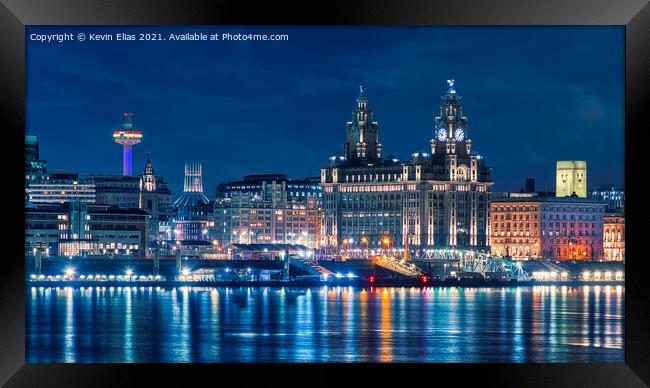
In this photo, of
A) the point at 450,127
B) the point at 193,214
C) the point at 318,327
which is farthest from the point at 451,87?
the point at 318,327

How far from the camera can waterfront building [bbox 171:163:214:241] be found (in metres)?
83.9

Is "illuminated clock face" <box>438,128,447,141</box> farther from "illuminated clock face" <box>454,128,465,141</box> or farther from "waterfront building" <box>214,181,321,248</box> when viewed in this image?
"waterfront building" <box>214,181,321,248</box>

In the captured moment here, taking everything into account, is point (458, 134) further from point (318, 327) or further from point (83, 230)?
point (318, 327)

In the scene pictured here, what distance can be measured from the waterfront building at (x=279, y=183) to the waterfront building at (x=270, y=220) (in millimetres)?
822

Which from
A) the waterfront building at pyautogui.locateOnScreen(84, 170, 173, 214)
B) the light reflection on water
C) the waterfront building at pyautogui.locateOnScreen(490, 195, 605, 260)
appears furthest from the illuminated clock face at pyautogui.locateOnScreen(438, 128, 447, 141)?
the light reflection on water

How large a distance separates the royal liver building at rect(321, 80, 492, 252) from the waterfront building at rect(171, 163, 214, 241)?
35.0 ft

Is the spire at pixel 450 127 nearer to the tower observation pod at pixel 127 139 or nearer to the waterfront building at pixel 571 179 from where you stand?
the waterfront building at pixel 571 179

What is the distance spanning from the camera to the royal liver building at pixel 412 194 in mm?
73000

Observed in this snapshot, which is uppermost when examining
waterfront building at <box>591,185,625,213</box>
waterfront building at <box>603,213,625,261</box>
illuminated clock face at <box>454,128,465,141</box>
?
illuminated clock face at <box>454,128,465,141</box>

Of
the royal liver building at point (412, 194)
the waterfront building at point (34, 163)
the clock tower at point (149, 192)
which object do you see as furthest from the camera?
the clock tower at point (149, 192)

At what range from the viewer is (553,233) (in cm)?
7600
